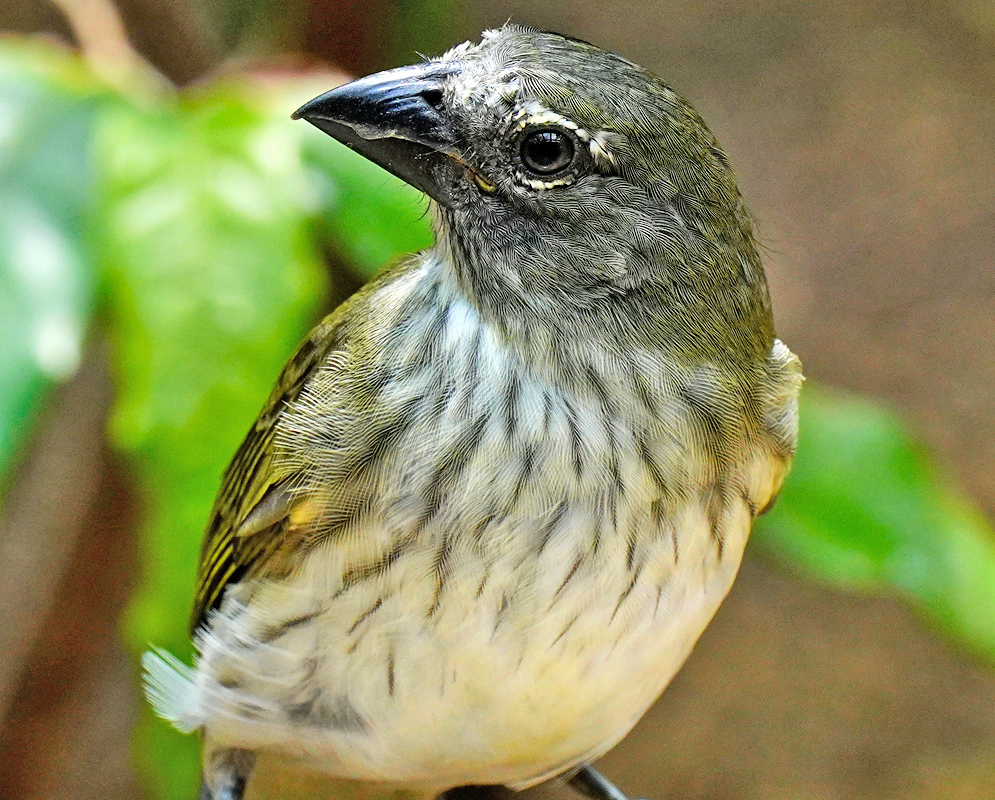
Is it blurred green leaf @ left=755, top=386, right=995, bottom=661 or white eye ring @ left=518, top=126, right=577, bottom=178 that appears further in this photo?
blurred green leaf @ left=755, top=386, right=995, bottom=661

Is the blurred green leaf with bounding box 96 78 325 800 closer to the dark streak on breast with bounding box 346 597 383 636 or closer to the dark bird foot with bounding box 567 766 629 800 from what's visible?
the dark streak on breast with bounding box 346 597 383 636

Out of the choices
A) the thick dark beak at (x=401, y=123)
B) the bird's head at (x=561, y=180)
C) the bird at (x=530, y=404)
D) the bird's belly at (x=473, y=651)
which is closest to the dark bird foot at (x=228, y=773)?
the bird's belly at (x=473, y=651)

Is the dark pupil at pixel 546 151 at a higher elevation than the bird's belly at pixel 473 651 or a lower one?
higher

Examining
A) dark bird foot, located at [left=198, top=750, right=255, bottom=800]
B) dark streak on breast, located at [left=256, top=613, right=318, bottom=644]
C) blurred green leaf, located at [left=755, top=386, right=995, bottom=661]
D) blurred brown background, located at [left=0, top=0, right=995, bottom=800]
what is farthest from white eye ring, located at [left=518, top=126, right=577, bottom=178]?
blurred brown background, located at [left=0, top=0, right=995, bottom=800]

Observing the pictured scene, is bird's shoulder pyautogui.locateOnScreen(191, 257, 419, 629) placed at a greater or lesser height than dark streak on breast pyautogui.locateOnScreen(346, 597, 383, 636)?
greater

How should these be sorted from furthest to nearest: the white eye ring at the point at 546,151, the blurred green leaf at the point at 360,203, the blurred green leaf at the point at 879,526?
the blurred green leaf at the point at 879,526 → the blurred green leaf at the point at 360,203 → the white eye ring at the point at 546,151

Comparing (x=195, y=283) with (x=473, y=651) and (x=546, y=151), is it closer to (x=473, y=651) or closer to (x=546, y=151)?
(x=546, y=151)

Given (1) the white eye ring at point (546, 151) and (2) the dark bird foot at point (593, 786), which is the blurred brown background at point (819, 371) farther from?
(1) the white eye ring at point (546, 151)
